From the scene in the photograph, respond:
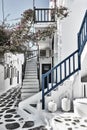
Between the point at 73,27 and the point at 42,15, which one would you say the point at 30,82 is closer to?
the point at 42,15

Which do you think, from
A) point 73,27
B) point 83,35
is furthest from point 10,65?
point 83,35

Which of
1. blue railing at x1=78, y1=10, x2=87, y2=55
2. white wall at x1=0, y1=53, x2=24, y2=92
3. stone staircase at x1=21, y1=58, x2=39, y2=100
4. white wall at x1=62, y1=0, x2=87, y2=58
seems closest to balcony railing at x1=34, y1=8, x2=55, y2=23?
white wall at x1=62, y1=0, x2=87, y2=58

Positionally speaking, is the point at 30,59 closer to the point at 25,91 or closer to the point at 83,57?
the point at 25,91

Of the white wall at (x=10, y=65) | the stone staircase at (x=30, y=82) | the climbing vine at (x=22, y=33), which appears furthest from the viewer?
the white wall at (x=10, y=65)

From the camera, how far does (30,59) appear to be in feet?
53.5

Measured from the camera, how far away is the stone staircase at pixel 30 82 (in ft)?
32.0

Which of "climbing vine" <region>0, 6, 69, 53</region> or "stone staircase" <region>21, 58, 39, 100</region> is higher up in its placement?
"climbing vine" <region>0, 6, 69, 53</region>

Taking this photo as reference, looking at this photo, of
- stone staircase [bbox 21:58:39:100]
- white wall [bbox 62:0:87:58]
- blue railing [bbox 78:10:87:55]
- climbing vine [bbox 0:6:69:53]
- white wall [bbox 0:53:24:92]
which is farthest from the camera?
white wall [bbox 0:53:24:92]

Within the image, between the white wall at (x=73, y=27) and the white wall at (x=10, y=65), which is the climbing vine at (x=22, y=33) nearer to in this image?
the white wall at (x=73, y=27)

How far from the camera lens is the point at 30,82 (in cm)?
1102

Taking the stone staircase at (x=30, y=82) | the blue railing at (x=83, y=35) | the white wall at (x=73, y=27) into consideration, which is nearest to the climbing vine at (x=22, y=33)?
the white wall at (x=73, y=27)

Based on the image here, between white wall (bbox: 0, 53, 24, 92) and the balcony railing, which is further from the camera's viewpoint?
white wall (bbox: 0, 53, 24, 92)

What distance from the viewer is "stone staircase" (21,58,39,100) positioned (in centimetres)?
976

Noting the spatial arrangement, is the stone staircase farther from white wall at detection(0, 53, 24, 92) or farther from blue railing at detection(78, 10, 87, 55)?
blue railing at detection(78, 10, 87, 55)
